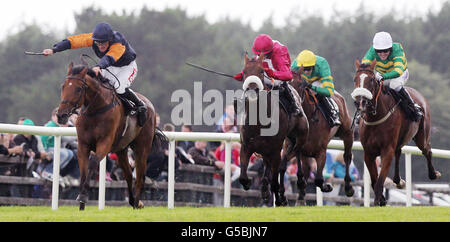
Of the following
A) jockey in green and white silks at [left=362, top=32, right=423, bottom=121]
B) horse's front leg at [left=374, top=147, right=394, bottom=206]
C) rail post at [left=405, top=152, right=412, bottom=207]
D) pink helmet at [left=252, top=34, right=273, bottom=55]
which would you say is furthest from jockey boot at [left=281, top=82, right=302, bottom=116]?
rail post at [left=405, top=152, right=412, bottom=207]

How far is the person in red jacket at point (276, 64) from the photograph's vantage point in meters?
9.09

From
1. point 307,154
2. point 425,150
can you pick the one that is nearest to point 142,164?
point 307,154

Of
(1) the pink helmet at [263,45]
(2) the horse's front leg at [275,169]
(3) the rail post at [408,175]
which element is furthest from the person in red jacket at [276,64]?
(3) the rail post at [408,175]

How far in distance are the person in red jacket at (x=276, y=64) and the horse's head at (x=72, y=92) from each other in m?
1.57

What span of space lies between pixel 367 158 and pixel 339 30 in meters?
41.1

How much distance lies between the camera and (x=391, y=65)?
9961 millimetres

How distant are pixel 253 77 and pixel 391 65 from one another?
2.22 m

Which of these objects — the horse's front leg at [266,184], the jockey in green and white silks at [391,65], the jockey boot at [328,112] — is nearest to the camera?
the horse's front leg at [266,184]

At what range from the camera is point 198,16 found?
2157 inches

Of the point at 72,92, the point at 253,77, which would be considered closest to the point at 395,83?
the point at 253,77

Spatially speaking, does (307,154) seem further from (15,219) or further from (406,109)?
(15,219)

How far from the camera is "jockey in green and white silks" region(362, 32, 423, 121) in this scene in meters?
9.71

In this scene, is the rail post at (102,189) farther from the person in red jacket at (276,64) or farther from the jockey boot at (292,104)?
the jockey boot at (292,104)

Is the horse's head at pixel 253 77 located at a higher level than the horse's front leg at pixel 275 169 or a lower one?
higher
